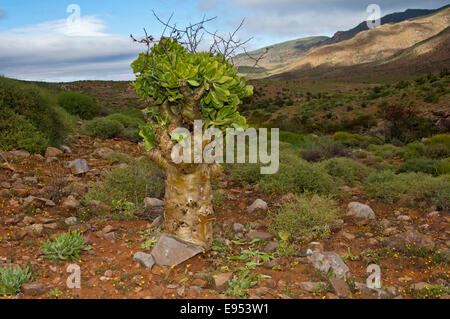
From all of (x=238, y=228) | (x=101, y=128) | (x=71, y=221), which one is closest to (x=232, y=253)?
(x=238, y=228)

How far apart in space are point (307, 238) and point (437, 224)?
7.93ft

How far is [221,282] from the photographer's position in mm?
3295

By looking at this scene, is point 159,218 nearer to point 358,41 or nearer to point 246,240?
point 246,240

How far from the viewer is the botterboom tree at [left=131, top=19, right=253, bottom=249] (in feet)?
12.6

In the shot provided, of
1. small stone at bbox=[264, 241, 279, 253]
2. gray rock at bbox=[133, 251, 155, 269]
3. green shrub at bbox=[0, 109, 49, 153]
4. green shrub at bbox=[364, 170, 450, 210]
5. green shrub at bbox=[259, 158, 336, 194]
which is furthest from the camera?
green shrub at bbox=[0, 109, 49, 153]

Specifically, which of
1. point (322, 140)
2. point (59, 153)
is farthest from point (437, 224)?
point (59, 153)

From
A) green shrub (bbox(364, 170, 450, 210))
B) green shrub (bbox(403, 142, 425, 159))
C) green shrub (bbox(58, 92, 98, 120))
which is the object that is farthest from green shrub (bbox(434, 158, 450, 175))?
green shrub (bbox(58, 92, 98, 120))

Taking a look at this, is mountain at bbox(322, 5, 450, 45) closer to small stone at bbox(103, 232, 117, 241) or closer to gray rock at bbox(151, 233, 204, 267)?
small stone at bbox(103, 232, 117, 241)

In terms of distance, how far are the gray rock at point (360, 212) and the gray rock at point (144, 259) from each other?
3668mm

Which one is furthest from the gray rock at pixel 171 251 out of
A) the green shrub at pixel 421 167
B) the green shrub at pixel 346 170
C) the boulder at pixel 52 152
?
the green shrub at pixel 421 167

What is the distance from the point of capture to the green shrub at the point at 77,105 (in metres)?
15.4

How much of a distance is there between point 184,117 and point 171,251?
1656 millimetres

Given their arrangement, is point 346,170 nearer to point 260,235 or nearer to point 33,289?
point 260,235

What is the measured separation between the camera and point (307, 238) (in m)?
4.59
